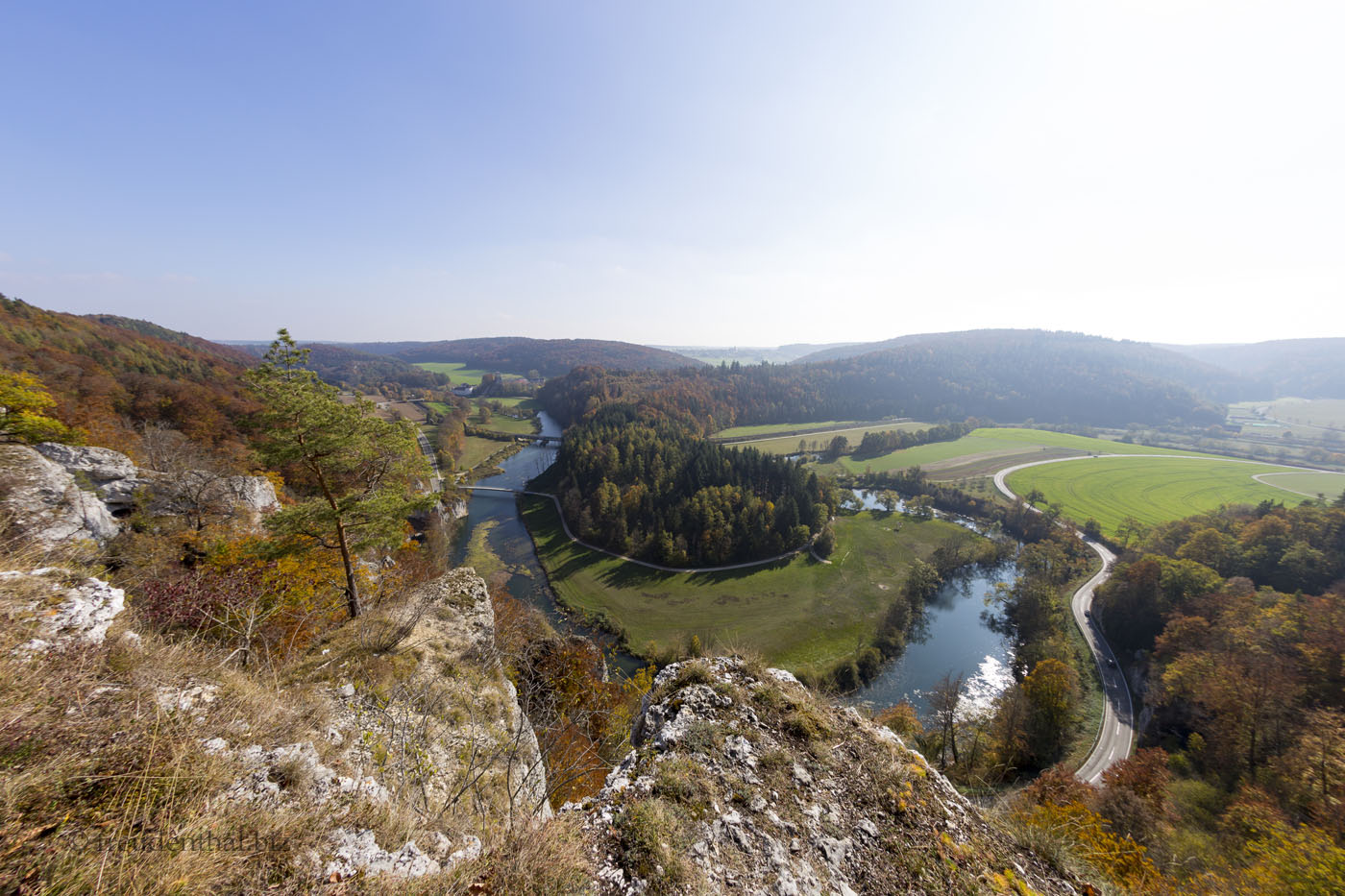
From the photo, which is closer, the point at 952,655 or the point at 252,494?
the point at 252,494

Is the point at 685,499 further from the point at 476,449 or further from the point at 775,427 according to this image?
the point at 775,427

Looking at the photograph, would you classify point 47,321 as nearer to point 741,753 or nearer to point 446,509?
point 446,509

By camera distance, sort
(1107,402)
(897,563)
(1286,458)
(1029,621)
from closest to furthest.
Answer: (1029,621)
(897,563)
(1286,458)
(1107,402)

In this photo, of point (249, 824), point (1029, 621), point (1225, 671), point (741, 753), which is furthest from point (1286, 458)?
point (249, 824)

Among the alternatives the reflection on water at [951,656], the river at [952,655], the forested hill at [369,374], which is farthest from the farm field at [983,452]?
the forested hill at [369,374]

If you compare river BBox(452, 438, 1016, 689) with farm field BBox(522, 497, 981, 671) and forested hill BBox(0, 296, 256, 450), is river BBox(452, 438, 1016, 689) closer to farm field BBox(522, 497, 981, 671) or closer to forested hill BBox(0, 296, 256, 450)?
farm field BBox(522, 497, 981, 671)

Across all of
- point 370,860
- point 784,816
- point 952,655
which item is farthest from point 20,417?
point 952,655
